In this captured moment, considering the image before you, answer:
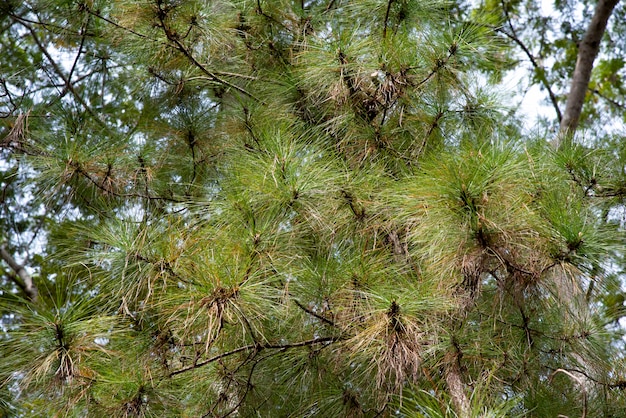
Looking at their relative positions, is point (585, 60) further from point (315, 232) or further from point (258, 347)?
point (258, 347)

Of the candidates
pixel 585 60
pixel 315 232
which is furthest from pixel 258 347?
pixel 585 60

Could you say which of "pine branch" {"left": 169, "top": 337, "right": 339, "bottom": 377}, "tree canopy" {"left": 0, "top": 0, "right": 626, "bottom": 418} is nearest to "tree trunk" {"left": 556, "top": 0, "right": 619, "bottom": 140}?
"tree canopy" {"left": 0, "top": 0, "right": 626, "bottom": 418}

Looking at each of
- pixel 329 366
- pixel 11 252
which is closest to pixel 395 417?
pixel 329 366

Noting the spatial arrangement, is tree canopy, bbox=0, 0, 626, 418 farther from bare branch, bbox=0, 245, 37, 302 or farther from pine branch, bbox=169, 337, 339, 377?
bare branch, bbox=0, 245, 37, 302

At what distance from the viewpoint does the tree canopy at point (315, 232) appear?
1756mm

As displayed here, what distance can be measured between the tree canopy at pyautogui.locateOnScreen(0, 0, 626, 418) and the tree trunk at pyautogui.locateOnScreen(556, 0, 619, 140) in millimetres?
1111

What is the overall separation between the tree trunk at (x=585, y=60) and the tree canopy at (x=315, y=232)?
1.11 m

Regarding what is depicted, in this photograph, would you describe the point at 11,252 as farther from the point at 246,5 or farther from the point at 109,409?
the point at 109,409

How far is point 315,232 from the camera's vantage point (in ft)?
7.11

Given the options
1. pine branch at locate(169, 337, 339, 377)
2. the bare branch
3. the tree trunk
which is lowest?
pine branch at locate(169, 337, 339, 377)

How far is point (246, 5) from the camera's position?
2820mm

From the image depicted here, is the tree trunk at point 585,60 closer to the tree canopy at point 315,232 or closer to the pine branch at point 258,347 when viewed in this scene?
the tree canopy at point 315,232

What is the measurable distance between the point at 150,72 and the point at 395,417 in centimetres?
146

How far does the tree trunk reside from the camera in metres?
3.62
